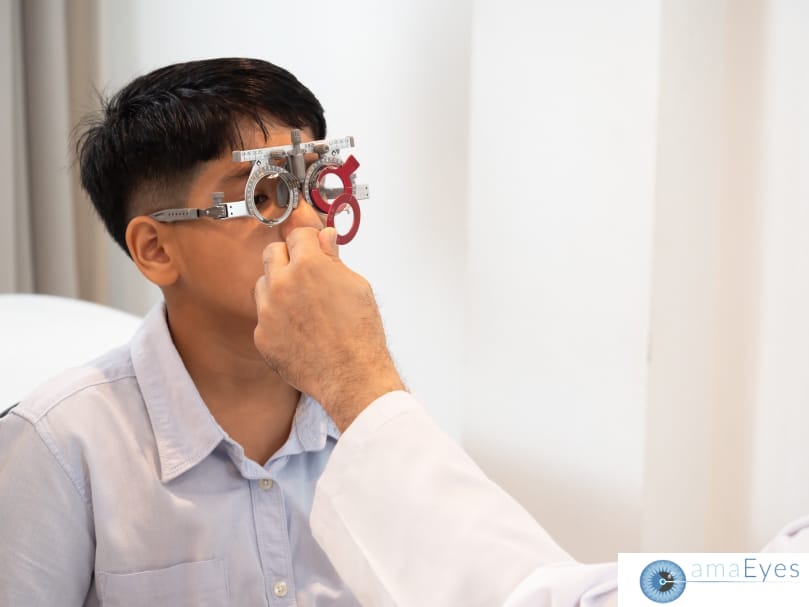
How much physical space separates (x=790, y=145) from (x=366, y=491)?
1.04 metres

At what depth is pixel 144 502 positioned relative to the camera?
101 cm

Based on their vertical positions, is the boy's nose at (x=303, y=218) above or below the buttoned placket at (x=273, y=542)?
above

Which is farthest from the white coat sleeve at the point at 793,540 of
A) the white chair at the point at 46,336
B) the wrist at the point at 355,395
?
the white chair at the point at 46,336

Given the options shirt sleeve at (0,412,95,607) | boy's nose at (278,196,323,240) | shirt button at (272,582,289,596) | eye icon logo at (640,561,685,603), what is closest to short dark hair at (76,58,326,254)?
boy's nose at (278,196,323,240)

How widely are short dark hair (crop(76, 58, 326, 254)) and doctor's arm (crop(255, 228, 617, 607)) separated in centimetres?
35

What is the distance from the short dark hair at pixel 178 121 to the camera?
3.64ft

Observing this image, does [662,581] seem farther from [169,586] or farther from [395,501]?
[169,586]

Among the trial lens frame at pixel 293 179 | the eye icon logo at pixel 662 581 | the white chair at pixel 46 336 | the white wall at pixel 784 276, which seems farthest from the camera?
the white chair at pixel 46 336

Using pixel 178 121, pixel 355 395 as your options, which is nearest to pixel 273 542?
pixel 355 395

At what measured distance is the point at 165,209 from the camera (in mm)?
1131

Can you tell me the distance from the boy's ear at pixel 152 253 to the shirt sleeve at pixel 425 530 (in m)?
0.46

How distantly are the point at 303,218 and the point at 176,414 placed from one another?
26 cm

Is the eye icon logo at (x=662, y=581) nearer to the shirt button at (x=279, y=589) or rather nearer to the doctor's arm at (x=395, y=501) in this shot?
the doctor's arm at (x=395, y=501)

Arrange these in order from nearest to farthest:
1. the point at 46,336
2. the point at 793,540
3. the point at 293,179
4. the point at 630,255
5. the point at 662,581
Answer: the point at 662,581, the point at 793,540, the point at 293,179, the point at 630,255, the point at 46,336
